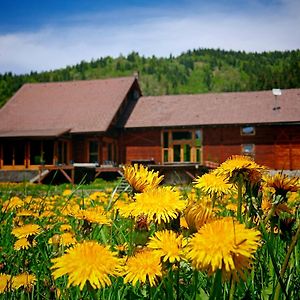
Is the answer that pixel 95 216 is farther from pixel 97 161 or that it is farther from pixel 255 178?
pixel 97 161

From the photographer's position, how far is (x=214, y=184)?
1.37 meters

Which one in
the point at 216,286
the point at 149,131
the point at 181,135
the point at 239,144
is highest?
the point at 149,131

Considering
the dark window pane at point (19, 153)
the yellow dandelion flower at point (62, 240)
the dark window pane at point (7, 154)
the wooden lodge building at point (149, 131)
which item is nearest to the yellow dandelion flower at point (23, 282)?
the yellow dandelion flower at point (62, 240)

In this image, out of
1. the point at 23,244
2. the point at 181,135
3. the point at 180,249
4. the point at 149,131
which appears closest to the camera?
the point at 180,249

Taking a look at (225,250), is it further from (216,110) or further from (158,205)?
(216,110)

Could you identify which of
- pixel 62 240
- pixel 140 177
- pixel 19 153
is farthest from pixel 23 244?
pixel 19 153

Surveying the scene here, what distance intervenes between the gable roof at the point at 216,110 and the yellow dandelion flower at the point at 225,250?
24255 millimetres

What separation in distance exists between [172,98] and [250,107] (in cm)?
578

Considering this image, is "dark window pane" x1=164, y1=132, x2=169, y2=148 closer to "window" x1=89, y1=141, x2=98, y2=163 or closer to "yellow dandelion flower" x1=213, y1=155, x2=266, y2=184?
"window" x1=89, y1=141, x2=98, y2=163

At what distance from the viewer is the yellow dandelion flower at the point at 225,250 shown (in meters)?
0.78

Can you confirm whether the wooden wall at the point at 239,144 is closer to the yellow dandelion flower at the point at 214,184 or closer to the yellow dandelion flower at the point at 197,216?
the yellow dandelion flower at the point at 214,184

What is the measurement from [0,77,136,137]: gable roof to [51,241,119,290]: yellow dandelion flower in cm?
2295

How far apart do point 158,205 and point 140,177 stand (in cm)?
24

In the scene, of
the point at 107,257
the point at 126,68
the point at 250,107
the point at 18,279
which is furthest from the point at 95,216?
the point at 126,68
